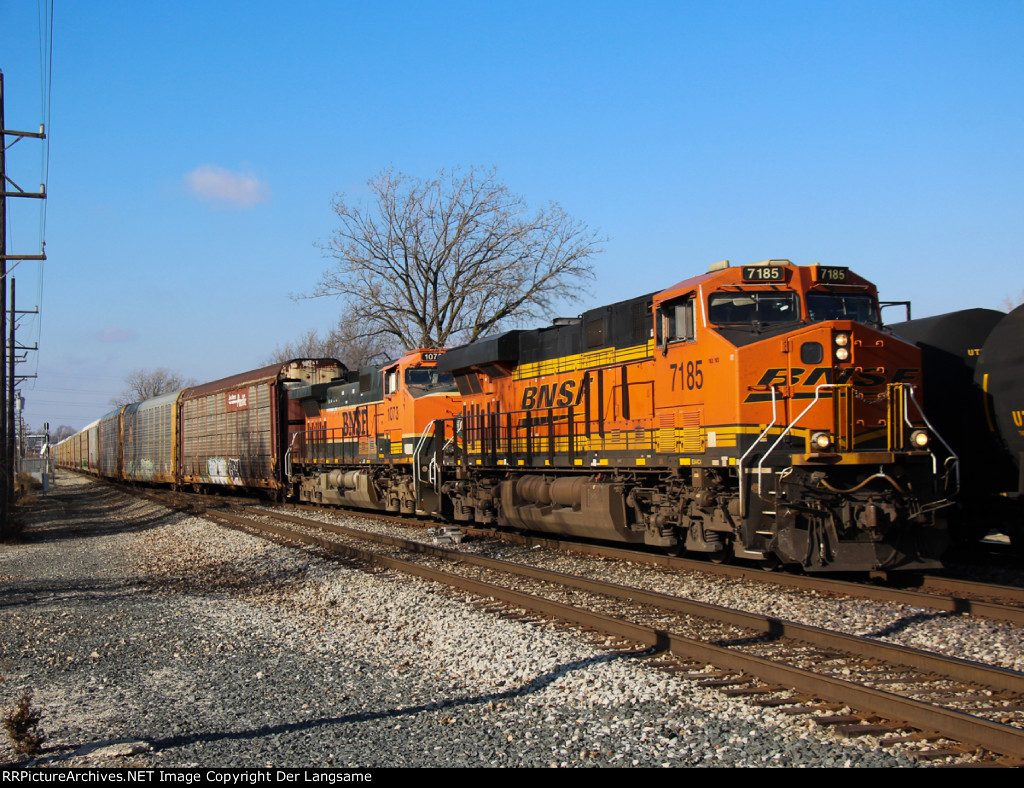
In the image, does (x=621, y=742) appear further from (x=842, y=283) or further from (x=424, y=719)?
(x=842, y=283)

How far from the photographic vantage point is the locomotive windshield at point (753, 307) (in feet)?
32.5

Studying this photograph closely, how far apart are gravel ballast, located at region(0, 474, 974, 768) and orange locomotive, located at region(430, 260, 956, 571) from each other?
293cm

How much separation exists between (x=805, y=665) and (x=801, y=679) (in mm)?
702

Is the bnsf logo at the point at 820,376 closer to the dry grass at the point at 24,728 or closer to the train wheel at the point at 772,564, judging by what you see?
the train wheel at the point at 772,564

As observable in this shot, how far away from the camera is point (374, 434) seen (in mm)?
20547

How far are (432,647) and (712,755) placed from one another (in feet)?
11.0

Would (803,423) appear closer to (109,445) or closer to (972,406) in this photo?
(972,406)

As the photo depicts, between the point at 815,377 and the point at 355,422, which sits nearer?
the point at 815,377

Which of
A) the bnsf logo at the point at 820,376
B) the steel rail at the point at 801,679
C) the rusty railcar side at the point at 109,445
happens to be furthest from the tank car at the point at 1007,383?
the rusty railcar side at the point at 109,445

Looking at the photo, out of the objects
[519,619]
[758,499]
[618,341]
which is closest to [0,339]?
[618,341]

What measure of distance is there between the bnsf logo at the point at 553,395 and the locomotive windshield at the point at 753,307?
3299 millimetres


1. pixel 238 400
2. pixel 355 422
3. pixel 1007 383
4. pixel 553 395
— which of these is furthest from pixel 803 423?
pixel 238 400

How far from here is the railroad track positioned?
4.95 meters

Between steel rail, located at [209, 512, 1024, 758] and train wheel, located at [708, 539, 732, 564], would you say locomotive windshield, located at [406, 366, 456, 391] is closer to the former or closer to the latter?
train wheel, located at [708, 539, 732, 564]
